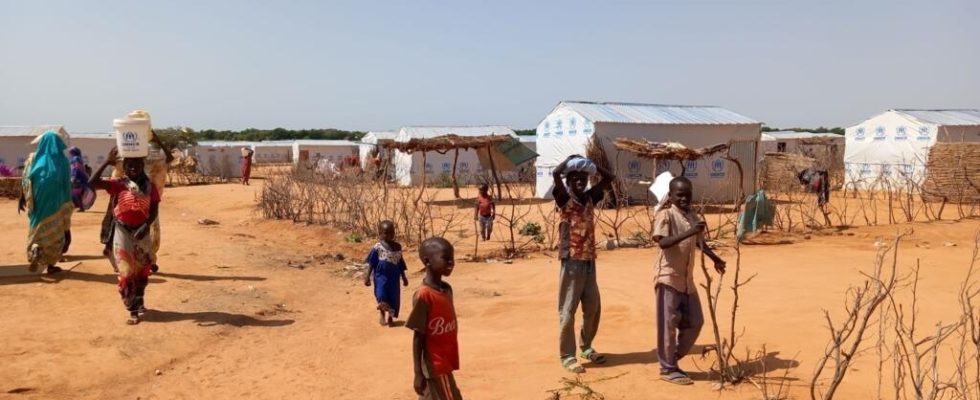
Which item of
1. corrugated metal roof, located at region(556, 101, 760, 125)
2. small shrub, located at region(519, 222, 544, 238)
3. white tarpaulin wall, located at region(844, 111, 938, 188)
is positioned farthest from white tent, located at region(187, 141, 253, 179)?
white tarpaulin wall, located at region(844, 111, 938, 188)

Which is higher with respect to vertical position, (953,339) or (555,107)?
(555,107)

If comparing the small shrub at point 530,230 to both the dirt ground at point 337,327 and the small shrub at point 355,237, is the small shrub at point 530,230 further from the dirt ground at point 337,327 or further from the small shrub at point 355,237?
the small shrub at point 355,237

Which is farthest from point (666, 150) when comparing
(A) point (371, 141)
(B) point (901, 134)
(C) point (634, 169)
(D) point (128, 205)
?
(A) point (371, 141)

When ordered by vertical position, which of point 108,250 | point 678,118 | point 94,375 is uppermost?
point 678,118

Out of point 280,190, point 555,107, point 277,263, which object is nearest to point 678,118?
point 555,107

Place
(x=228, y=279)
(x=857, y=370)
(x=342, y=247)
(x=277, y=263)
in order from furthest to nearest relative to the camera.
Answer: (x=342, y=247) < (x=277, y=263) < (x=228, y=279) < (x=857, y=370)

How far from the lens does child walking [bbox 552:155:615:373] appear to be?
175 inches

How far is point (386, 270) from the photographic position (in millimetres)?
6121

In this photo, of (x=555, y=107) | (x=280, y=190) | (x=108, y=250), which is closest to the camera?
(x=108, y=250)

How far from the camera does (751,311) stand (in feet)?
20.2

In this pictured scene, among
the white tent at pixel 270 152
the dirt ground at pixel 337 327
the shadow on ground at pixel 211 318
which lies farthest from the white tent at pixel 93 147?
the shadow on ground at pixel 211 318

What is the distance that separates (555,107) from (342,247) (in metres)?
10.6

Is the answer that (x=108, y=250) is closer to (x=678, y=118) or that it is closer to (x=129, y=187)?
(x=129, y=187)

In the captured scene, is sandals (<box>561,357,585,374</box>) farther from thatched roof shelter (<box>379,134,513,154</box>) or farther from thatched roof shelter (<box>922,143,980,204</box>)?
thatched roof shelter (<box>922,143,980,204</box>)
